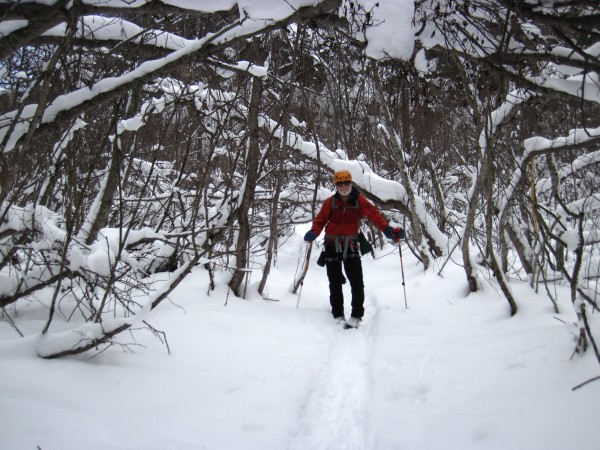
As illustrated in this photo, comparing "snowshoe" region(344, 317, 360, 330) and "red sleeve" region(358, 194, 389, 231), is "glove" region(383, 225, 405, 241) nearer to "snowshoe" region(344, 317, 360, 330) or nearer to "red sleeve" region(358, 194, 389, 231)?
"red sleeve" region(358, 194, 389, 231)

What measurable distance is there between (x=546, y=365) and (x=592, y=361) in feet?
0.90

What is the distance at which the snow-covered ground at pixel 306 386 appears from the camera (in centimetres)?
186

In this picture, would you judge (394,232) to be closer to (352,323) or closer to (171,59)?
(352,323)

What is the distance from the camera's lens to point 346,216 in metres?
4.48

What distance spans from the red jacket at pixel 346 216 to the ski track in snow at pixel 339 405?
54.5 inches

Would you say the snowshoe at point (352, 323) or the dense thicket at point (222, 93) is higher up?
the dense thicket at point (222, 93)

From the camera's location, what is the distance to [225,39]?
2021 millimetres

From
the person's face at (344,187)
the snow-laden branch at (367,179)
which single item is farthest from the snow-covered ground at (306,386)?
the snow-laden branch at (367,179)

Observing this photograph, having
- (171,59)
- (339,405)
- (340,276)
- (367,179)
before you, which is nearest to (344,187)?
(340,276)

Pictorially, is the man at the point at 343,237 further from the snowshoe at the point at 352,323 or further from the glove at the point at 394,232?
the snowshoe at the point at 352,323

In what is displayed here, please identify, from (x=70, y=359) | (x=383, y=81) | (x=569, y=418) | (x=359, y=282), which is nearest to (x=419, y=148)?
(x=359, y=282)

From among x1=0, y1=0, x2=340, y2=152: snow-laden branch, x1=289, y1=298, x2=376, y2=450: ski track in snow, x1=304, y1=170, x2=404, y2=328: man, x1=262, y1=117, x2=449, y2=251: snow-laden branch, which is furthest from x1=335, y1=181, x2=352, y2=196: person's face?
x1=0, y1=0, x2=340, y2=152: snow-laden branch

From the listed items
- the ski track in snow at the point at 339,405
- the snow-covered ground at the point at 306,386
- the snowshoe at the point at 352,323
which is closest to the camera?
the snow-covered ground at the point at 306,386

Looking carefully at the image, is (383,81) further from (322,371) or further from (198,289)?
(198,289)
